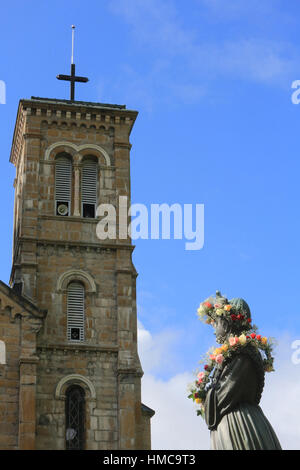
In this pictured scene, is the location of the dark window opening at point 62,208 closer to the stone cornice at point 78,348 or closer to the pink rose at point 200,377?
the stone cornice at point 78,348

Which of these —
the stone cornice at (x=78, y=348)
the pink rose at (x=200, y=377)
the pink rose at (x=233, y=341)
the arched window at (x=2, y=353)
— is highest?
the stone cornice at (x=78, y=348)

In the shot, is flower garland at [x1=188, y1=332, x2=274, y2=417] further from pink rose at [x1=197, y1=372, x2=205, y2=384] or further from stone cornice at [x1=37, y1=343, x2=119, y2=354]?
stone cornice at [x1=37, y1=343, x2=119, y2=354]

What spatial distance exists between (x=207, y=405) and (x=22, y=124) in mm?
25000

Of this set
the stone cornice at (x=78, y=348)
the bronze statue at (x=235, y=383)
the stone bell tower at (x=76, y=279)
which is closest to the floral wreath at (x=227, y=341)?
the bronze statue at (x=235, y=383)

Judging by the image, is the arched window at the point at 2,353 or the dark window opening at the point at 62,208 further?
the dark window opening at the point at 62,208

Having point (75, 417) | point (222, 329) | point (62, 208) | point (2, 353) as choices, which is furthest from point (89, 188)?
point (222, 329)

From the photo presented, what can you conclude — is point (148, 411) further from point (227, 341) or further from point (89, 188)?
point (227, 341)

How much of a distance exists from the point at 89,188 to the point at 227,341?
72.5 ft

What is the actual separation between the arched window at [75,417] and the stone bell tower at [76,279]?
0.12 ft

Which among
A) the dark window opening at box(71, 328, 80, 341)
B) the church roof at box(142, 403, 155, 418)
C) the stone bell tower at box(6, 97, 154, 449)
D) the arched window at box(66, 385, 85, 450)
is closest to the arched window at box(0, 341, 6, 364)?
the stone bell tower at box(6, 97, 154, 449)

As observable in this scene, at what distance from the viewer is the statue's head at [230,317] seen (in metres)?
14.3

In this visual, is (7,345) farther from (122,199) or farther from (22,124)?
(22,124)

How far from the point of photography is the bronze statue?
13.4 meters

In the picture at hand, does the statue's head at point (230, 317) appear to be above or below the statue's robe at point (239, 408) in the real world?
above
